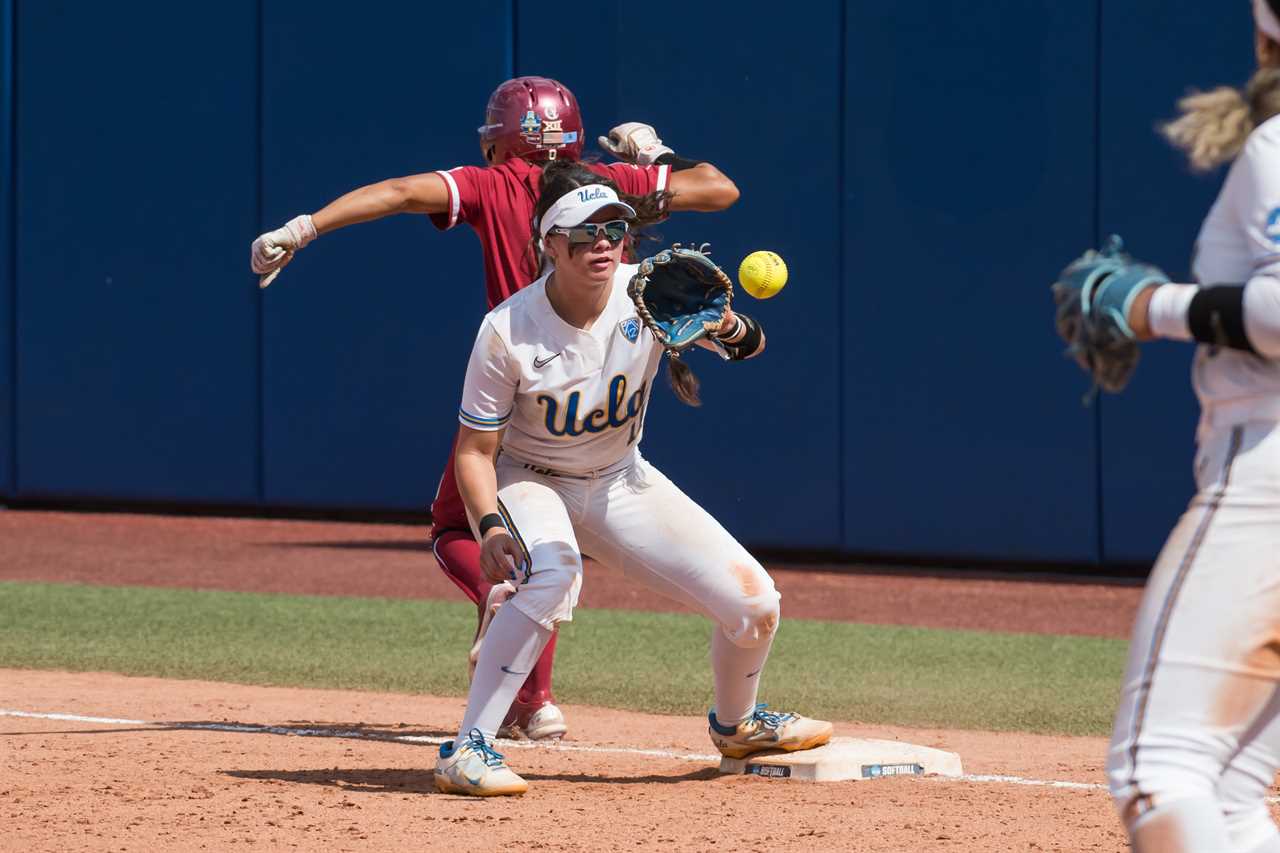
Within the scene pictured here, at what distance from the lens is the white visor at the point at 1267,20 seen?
314cm

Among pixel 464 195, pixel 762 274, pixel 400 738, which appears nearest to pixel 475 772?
pixel 400 738

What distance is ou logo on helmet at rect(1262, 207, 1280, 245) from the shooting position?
2980 millimetres

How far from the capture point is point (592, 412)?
17.5ft

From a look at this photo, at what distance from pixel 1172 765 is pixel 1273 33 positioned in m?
1.22

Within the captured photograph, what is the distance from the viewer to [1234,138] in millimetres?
3184

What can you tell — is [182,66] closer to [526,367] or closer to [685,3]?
[685,3]

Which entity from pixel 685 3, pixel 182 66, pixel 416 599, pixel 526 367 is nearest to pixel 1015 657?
pixel 416 599

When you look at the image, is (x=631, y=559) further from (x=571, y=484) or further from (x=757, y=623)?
(x=757, y=623)

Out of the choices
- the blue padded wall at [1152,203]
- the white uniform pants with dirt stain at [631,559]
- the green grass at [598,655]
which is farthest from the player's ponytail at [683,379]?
the blue padded wall at [1152,203]

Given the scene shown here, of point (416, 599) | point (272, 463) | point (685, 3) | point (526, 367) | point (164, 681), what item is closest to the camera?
point (526, 367)

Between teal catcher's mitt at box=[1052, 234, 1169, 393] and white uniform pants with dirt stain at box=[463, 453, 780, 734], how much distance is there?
7.01ft

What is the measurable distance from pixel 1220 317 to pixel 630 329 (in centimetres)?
252

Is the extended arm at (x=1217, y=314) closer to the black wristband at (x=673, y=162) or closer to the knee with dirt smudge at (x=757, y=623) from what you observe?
the knee with dirt smudge at (x=757, y=623)

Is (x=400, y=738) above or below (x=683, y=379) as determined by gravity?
below
